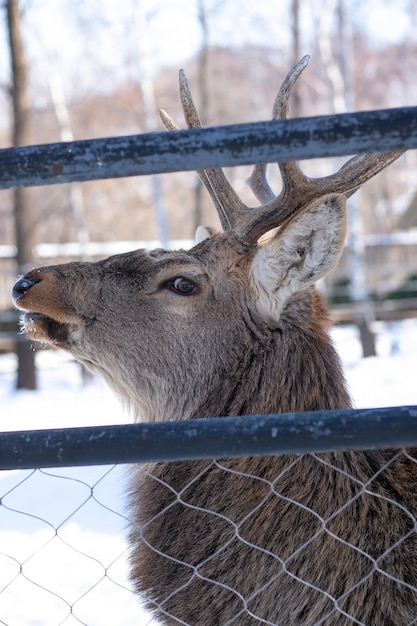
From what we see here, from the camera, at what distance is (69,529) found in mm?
4980

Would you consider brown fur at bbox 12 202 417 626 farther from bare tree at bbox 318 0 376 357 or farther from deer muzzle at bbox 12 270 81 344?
bare tree at bbox 318 0 376 357

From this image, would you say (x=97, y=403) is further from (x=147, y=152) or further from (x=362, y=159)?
(x=147, y=152)

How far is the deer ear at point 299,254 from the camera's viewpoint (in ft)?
8.47

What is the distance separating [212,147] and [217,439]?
29.2 inches

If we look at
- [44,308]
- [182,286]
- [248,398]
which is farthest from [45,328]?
[248,398]

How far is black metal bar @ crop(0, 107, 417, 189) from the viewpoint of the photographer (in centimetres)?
183

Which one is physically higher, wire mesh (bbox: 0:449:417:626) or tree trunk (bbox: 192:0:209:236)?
tree trunk (bbox: 192:0:209:236)

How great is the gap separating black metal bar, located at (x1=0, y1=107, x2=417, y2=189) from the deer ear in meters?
0.66

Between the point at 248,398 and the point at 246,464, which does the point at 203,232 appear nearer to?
the point at 248,398

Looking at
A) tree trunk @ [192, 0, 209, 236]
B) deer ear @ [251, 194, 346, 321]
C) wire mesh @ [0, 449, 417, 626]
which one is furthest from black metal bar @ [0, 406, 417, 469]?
tree trunk @ [192, 0, 209, 236]

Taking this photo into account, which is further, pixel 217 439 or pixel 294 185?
pixel 294 185

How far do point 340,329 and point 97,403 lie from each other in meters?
7.33

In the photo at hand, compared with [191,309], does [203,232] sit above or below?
above

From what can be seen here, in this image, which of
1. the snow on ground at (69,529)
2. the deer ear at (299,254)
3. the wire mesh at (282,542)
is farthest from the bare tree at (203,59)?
the wire mesh at (282,542)
